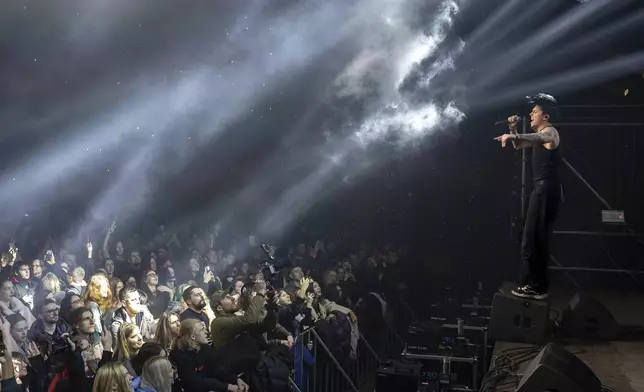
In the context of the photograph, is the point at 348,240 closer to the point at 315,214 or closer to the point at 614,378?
the point at 315,214

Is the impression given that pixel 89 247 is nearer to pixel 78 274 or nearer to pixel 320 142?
pixel 78 274

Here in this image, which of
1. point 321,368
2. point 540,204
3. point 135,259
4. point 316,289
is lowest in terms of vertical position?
point 321,368

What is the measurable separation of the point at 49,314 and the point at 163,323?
2.88 ft

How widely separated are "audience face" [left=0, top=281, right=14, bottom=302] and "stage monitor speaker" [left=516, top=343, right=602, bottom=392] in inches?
157

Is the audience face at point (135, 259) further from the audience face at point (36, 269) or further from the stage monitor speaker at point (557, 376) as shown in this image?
the stage monitor speaker at point (557, 376)

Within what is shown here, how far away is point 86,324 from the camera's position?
4.70 m

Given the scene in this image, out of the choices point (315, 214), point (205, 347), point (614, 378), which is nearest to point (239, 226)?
point (315, 214)

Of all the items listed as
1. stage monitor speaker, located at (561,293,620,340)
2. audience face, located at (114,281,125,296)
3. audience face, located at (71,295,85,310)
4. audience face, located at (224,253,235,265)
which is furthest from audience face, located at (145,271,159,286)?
stage monitor speaker, located at (561,293,620,340)

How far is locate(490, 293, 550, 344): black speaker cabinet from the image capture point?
16.0 ft

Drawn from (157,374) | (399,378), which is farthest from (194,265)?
(399,378)

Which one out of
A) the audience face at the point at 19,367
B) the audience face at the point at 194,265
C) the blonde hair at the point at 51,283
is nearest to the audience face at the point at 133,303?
the blonde hair at the point at 51,283

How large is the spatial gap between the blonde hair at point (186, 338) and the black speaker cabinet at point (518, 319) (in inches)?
95.7

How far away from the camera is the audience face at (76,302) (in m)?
4.93

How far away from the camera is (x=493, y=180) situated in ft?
38.5
